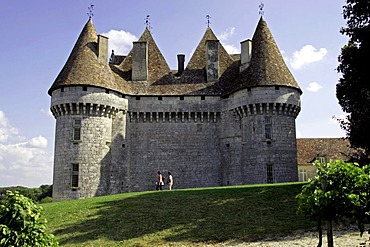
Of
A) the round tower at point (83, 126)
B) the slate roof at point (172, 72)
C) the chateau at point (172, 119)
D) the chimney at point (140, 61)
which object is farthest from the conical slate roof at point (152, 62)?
the round tower at point (83, 126)

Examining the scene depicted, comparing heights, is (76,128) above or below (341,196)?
above

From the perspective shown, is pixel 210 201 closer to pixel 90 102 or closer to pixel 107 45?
pixel 90 102

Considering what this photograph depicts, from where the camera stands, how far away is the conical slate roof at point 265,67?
2988 cm

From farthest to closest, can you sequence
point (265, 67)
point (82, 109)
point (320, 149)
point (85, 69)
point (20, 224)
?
1. point (320, 149)
2. point (85, 69)
3. point (265, 67)
4. point (82, 109)
5. point (20, 224)

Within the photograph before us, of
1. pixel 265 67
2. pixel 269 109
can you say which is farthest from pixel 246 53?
pixel 269 109

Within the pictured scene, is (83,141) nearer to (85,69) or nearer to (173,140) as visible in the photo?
(85,69)

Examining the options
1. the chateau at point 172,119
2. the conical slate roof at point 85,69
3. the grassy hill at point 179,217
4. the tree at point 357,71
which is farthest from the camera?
Answer: the conical slate roof at point 85,69

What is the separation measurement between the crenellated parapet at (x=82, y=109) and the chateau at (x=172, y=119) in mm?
75

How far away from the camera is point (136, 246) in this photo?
15.1m

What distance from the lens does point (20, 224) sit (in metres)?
8.67

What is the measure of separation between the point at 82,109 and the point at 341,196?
23.3 meters

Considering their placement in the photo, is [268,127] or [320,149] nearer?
[268,127]

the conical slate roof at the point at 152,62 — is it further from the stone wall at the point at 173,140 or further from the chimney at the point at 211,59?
the chimney at the point at 211,59

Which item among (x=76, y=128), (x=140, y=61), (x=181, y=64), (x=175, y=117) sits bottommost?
(x=76, y=128)
